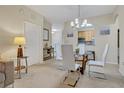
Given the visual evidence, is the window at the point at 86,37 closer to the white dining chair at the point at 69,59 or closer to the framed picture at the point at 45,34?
the framed picture at the point at 45,34

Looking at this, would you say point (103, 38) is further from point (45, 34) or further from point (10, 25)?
point (10, 25)

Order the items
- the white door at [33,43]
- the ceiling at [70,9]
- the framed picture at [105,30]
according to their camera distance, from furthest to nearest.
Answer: the framed picture at [105,30], the white door at [33,43], the ceiling at [70,9]

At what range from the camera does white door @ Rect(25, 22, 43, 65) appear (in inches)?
238

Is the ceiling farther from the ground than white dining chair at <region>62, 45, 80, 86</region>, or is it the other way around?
the ceiling

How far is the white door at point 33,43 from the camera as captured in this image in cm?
604

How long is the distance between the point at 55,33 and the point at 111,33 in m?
6.05

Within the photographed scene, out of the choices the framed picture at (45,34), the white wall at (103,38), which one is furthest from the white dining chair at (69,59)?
the framed picture at (45,34)

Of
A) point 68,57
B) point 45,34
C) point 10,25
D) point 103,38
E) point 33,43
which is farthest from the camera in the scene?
point 45,34

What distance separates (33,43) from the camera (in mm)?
6570

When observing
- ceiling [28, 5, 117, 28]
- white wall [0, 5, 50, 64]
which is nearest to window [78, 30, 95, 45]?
ceiling [28, 5, 117, 28]

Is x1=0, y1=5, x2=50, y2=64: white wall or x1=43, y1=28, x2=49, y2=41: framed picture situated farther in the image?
x1=43, y1=28, x2=49, y2=41: framed picture

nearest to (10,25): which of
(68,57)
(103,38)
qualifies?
(68,57)

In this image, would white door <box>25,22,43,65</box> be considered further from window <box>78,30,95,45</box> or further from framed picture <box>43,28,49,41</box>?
window <box>78,30,95,45</box>
